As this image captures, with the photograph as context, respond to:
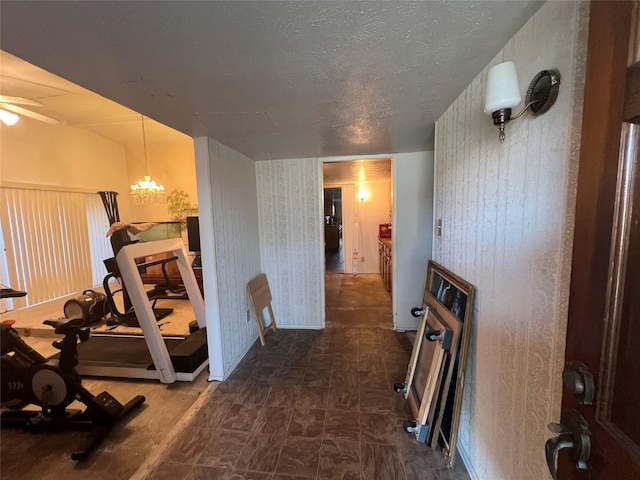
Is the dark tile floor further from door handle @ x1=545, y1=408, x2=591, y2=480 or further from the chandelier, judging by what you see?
the chandelier

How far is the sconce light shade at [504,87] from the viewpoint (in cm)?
94

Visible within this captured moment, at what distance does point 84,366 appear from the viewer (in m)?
2.46

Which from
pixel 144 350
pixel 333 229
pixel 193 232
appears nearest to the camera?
pixel 144 350

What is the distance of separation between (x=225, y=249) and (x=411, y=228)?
216 cm

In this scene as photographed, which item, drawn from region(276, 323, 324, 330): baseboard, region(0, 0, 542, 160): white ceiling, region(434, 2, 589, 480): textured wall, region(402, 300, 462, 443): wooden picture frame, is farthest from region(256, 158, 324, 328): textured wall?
region(434, 2, 589, 480): textured wall

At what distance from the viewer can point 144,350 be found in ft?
8.87

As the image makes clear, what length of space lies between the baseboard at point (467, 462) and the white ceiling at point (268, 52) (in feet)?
6.89

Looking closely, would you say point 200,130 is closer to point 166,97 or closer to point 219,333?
point 166,97

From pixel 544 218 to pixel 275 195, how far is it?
2825mm

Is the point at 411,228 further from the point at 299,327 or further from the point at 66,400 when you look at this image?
the point at 66,400

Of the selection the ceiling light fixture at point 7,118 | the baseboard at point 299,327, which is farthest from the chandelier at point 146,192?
the baseboard at point 299,327

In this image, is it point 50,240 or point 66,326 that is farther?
point 50,240

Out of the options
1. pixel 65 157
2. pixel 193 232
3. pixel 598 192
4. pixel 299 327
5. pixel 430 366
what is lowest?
pixel 299 327

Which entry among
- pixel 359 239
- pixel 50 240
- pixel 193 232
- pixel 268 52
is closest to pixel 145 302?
pixel 50 240
